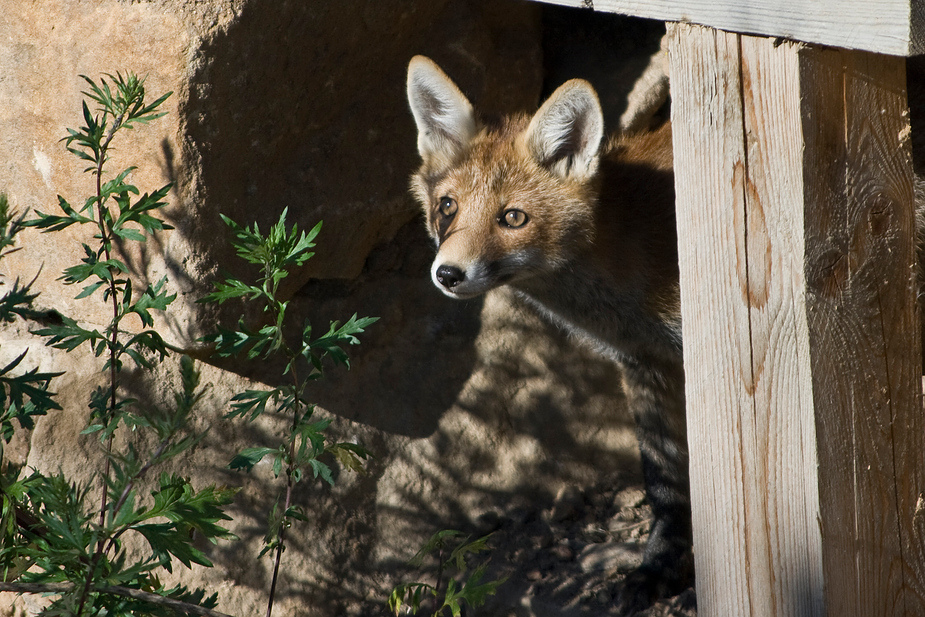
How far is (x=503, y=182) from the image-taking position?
347 cm

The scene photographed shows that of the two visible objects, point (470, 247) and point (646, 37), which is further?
point (646, 37)

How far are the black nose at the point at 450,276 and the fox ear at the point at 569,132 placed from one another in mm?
759

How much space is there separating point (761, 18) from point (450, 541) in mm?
3394

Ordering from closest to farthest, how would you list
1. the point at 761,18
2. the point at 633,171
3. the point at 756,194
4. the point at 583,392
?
the point at 761,18 < the point at 756,194 < the point at 633,171 < the point at 583,392

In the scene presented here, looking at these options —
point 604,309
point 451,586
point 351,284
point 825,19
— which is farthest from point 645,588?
point 825,19

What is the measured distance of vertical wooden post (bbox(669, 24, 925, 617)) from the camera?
1.71 metres

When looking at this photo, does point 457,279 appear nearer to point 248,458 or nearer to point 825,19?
point 248,458

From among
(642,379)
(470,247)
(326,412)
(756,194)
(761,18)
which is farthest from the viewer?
(326,412)

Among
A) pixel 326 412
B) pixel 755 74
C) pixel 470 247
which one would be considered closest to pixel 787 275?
pixel 755 74

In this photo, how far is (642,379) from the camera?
12.7 ft

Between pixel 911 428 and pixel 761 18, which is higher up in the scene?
pixel 761 18

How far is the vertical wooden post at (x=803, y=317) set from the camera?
67.5 inches

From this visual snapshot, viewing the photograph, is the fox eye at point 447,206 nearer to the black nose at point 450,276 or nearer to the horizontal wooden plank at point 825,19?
the black nose at point 450,276

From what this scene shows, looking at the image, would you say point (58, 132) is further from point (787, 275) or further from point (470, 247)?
point (787, 275)
